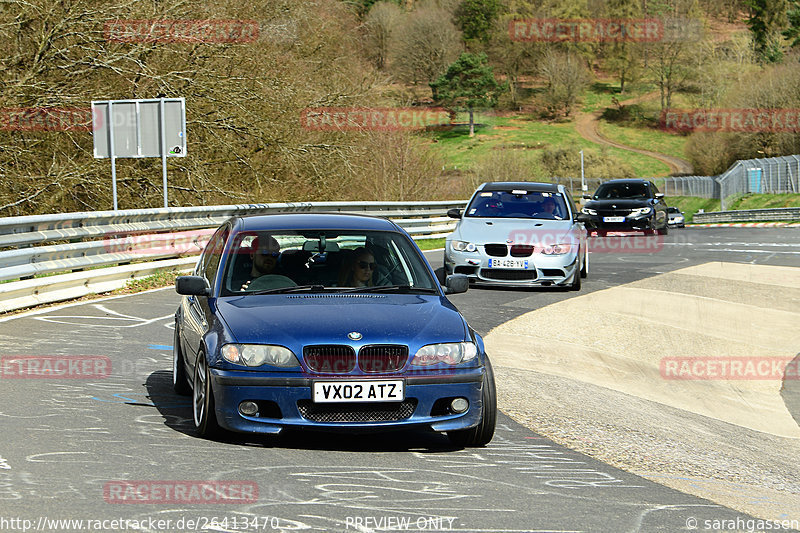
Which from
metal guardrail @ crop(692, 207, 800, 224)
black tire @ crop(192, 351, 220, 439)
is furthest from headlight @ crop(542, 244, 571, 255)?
metal guardrail @ crop(692, 207, 800, 224)

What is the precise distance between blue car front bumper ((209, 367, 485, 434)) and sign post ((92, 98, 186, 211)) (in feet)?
46.5

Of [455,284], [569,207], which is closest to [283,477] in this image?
[455,284]

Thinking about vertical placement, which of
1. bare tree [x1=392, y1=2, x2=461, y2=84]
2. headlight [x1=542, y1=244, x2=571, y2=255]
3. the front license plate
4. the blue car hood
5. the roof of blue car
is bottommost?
headlight [x1=542, y1=244, x2=571, y2=255]

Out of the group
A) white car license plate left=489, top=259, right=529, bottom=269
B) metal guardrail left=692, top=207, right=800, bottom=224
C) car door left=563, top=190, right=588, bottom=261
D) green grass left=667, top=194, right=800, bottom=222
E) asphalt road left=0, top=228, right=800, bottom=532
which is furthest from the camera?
green grass left=667, top=194, right=800, bottom=222

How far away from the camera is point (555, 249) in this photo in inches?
631

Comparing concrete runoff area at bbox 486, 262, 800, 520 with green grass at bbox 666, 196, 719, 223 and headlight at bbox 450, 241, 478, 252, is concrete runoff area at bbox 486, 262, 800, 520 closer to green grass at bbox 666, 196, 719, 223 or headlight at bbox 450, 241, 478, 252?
headlight at bbox 450, 241, 478, 252

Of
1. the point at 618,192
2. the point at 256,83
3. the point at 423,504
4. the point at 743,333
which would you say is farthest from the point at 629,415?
the point at 618,192

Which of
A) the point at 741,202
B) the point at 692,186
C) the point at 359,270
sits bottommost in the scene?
the point at 741,202

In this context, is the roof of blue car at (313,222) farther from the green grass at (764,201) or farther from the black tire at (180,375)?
the green grass at (764,201)

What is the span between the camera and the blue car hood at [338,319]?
19.8 ft

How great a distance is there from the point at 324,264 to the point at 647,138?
125260 mm

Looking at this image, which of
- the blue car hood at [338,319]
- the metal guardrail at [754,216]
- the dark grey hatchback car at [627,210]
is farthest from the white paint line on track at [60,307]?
the metal guardrail at [754,216]

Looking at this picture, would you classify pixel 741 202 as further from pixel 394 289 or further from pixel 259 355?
pixel 259 355

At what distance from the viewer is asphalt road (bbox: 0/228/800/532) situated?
468 cm
